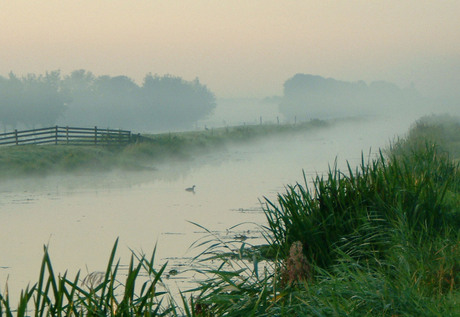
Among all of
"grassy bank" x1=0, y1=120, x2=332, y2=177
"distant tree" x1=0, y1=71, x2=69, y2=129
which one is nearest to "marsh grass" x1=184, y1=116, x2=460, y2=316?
"grassy bank" x1=0, y1=120, x2=332, y2=177

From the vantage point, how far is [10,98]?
89562 millimetres

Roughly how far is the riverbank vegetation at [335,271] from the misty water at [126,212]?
76 cm

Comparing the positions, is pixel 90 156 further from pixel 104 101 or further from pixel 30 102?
pixel 104 101

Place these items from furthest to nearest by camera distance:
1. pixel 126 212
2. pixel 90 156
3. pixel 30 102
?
pixel 30 102 → pixel 90 156 → pixel 126 212

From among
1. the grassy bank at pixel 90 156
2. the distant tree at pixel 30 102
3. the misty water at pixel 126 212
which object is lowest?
the misty water at pixel 126 212

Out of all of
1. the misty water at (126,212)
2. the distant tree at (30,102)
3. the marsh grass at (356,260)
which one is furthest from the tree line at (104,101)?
the marsh grass at (356,260)

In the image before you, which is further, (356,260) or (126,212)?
(126,212)

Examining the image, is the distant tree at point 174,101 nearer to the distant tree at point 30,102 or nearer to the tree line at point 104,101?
the tree line at point 104,101

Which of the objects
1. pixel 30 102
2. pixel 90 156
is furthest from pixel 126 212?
pixel 30 102

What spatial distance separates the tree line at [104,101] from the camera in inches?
3529

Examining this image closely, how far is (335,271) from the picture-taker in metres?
7.14

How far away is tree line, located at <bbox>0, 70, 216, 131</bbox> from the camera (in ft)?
294

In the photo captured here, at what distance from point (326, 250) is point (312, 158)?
93.6 ft

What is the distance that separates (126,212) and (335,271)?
11.0 metres
